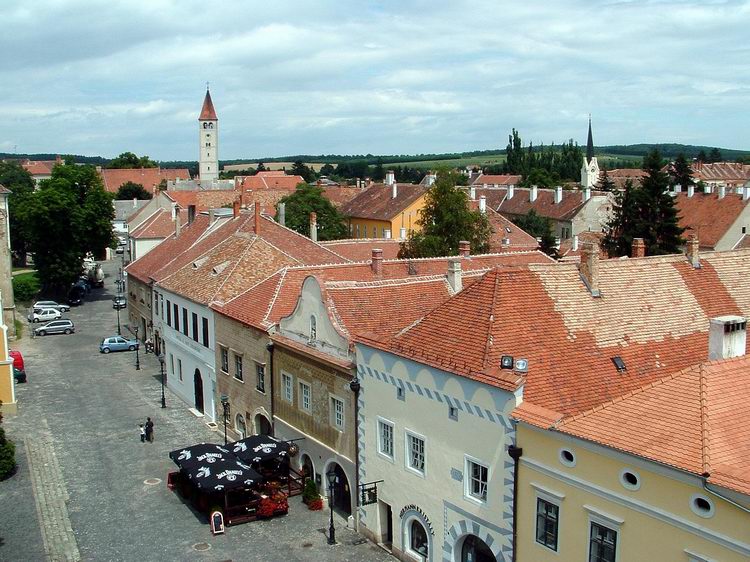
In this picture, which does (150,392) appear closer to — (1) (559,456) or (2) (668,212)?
(1) (559,456)

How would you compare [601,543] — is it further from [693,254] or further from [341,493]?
[693,254]

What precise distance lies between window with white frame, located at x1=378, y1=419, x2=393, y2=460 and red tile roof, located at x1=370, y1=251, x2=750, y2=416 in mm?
2269

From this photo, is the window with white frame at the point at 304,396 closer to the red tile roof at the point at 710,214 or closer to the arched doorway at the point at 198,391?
the arched doorway at the point at 198,391

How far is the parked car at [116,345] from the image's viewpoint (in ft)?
161

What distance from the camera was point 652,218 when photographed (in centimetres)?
4900

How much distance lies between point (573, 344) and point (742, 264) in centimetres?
906

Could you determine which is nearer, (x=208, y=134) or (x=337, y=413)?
(x=337, y=413)

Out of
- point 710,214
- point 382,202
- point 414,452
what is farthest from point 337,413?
point 382,202

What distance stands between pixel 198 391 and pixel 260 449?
10.8 m

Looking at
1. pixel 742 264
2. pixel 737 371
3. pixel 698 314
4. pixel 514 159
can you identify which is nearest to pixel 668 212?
pixel 742 264

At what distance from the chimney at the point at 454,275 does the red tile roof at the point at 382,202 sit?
145ft

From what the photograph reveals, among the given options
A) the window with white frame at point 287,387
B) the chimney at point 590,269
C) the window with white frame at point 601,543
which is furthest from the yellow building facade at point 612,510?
the window with white frame at point 287,387

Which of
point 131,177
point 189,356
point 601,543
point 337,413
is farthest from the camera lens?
point 131,177

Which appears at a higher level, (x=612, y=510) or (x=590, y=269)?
(x=590, y=269)
